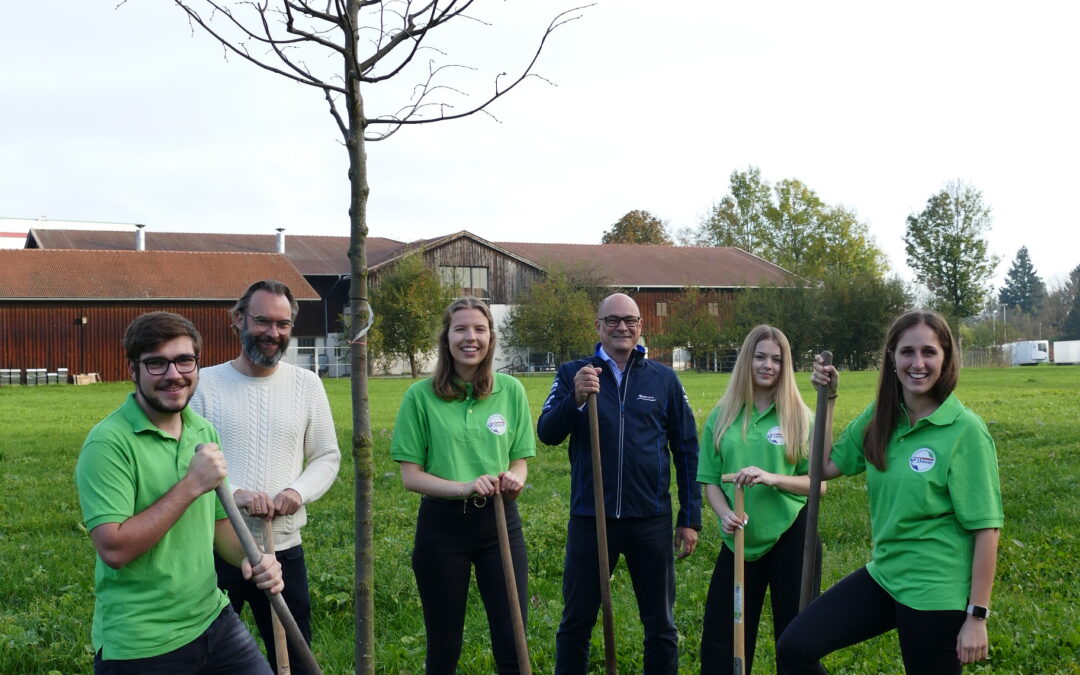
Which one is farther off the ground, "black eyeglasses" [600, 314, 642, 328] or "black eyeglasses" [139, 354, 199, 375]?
"black eyeglasses" [600, 314, 642, 328]

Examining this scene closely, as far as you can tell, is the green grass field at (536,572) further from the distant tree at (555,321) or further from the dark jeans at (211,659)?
the distant tree at (555,321)

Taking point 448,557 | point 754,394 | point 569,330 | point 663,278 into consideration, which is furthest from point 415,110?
point 663,278

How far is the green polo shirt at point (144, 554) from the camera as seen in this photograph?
9.57ft

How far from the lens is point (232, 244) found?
5269cm

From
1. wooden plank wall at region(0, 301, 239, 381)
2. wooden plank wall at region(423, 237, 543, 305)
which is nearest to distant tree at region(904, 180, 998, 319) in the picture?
wooden plank wall at region(423, 237, 543, 305)

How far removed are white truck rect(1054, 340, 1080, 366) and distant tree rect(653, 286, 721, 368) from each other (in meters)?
34.3

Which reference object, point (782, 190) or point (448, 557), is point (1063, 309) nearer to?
point (782, 190)

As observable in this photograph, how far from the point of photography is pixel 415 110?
11.6ft

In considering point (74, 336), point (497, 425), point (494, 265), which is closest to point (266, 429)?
point (497, 425)

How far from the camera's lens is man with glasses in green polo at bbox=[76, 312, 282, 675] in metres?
2.91

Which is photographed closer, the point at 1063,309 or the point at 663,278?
the point at 663,278

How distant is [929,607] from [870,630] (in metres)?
0.30

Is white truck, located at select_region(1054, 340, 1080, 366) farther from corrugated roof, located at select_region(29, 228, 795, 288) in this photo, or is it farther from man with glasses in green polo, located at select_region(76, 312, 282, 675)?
man with glasses in green polo, located at select_region(76, 312, 282, 675)

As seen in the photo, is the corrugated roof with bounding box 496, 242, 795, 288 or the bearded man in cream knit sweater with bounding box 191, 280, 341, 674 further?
the corrugated roof with bounding box 496, 242, 795, 288
